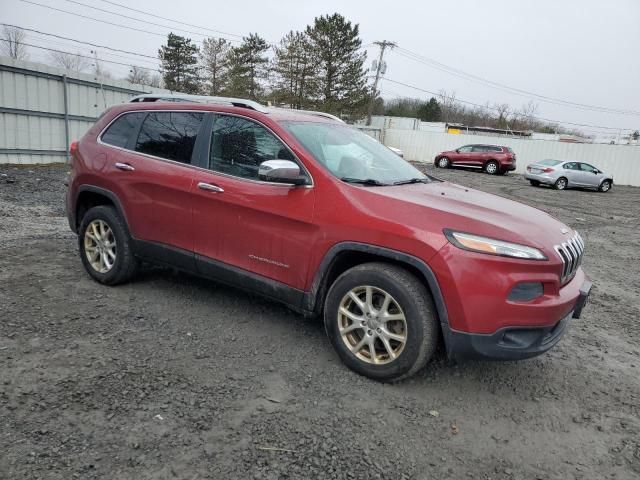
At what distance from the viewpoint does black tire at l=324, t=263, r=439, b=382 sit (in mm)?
2916

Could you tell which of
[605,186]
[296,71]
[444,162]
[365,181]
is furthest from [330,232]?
[296,71]

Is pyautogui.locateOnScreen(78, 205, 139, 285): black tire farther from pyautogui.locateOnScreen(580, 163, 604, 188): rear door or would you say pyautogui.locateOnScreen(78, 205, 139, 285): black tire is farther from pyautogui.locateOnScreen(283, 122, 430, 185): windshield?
pyautogui.locateOnScreen(580, 163, 604, 188): rear door

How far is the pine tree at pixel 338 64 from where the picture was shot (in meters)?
42.1

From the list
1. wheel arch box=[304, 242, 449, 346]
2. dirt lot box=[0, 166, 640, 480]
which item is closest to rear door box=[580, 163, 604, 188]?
dirt lot box=[0, 166, 640, 480]

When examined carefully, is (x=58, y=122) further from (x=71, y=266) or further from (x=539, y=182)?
(x=539, y=182)

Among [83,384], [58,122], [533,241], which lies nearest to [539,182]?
[58,122]

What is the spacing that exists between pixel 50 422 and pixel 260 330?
1.64m

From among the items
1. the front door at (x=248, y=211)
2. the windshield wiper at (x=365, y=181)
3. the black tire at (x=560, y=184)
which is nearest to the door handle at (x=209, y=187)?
the front door at (x=248, y=211)

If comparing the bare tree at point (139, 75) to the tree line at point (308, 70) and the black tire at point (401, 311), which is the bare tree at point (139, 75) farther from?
the black tire at point (401, 311)

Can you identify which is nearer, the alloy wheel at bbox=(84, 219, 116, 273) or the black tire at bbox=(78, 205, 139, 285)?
the black tire at bbox=(78, 205, 139, 285)

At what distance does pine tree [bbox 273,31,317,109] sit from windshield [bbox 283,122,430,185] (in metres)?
38.5

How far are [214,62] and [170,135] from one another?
149ft

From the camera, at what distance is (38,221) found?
23.6 feet

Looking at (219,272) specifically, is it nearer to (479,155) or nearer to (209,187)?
(209,187)
